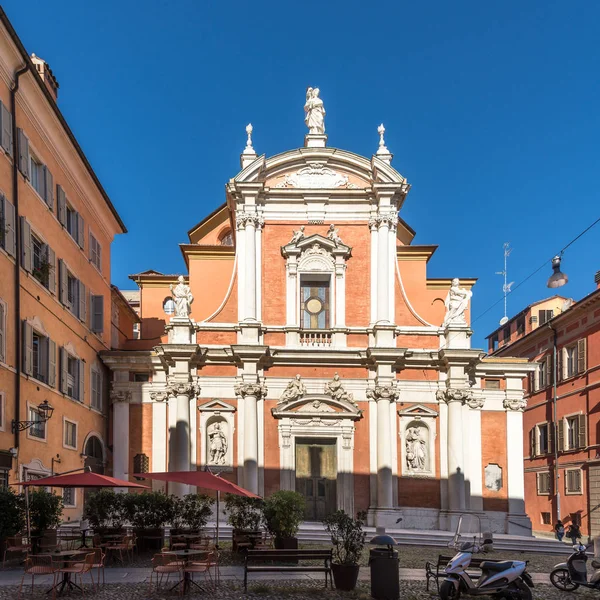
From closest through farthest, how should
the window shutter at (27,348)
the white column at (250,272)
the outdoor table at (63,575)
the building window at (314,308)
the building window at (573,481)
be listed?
the outdoor table at (63,575)
the window shutter at (27,348)
the white column at (250,272)
the building window at (314,308)
the building window at (573,481)

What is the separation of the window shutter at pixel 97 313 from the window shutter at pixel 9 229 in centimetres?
728

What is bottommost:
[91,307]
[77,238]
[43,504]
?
[43,504]

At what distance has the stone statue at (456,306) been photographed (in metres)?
25.7

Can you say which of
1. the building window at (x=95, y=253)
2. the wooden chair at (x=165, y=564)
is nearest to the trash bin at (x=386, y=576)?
the wooden chair at (x=165, y=564)

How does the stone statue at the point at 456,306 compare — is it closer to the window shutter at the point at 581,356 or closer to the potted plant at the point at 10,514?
the window shutter at the point at 581,356

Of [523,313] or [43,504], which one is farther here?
[523,313]

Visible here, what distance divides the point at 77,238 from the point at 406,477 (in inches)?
494

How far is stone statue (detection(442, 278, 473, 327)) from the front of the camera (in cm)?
2570

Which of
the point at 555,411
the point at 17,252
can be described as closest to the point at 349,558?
A: the point at 17,252

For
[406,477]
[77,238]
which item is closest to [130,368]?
[77,238]

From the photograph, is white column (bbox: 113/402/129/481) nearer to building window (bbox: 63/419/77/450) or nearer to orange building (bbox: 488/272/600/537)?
building window (bbox: 63/419/77/450)

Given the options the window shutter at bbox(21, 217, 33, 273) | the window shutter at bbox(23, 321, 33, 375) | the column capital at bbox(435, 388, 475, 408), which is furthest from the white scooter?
the column capital at bbox(435, 388, 475, 408)

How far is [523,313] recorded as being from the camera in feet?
134

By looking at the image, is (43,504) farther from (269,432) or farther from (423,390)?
(423,390)
